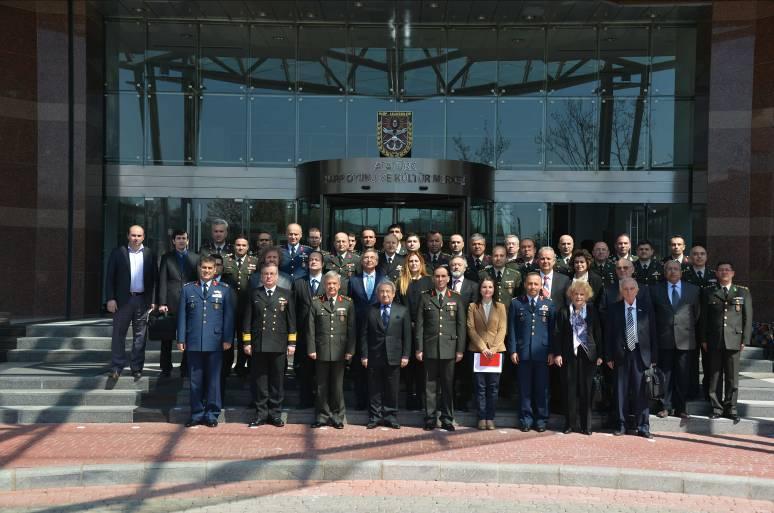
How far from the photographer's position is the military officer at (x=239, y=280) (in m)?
9.21

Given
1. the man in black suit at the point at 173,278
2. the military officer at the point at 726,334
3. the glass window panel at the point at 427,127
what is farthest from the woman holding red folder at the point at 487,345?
the glass window panel at the point at 427,127

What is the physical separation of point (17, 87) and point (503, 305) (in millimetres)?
12417

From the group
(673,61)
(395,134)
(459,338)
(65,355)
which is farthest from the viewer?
(395,134)

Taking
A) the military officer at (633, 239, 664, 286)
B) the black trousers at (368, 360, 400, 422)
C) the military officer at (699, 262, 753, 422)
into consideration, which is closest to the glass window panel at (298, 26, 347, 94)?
the military officer at (633, 239, 664, 286)

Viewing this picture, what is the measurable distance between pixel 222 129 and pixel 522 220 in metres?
7.67

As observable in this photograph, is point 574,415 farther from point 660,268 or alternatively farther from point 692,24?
point 692,24

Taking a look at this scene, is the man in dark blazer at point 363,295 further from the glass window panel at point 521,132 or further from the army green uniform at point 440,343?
the glass window panel at point 521,132

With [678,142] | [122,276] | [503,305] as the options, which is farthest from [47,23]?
[678,142]

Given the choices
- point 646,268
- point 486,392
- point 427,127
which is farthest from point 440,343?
point 427,127

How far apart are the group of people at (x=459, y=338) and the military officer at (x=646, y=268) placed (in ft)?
2.06

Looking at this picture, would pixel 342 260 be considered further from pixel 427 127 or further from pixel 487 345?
pixel 427 127

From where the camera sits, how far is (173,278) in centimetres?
962

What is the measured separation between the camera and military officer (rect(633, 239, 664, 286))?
9945 mm

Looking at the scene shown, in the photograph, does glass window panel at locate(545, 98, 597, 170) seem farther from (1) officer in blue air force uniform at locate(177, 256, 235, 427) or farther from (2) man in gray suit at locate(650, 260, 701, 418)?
(1) officer in blue air force uniform at locate(177, 256, 235, 427)
